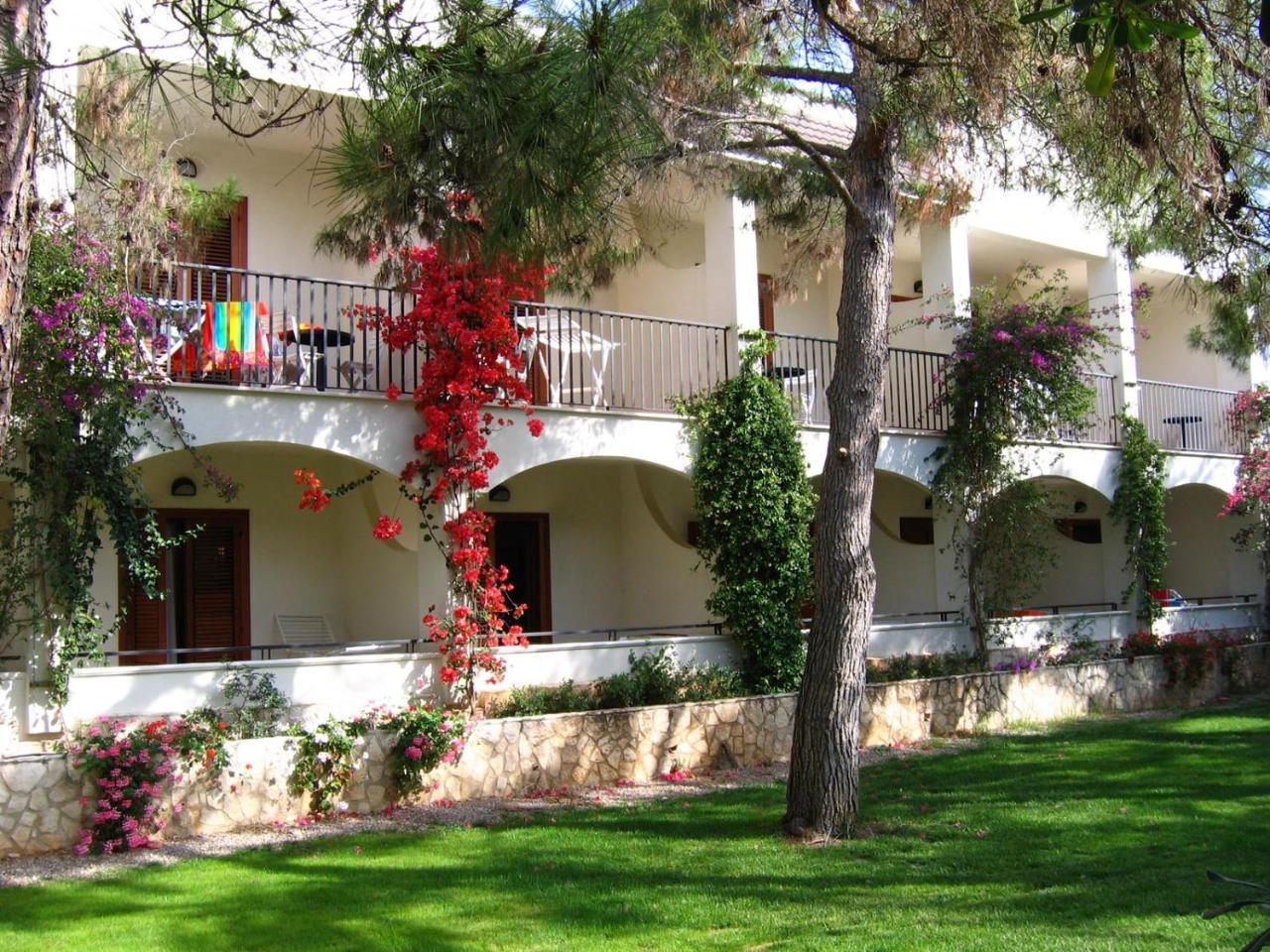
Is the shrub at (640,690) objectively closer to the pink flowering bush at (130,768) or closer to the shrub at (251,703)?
the shrub at (251,703)

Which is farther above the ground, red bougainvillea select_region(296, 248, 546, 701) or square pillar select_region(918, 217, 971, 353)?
square pillar select_region(918, 217, 971, 353)

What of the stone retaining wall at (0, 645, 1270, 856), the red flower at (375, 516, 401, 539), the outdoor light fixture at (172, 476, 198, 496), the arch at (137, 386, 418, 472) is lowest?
the stone retaining wall at (0, 645, 1270, 856)

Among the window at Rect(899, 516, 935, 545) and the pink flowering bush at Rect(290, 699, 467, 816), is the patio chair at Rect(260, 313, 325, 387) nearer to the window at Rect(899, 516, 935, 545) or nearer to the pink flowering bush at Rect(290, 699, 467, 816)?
the pink flowering bush at Rect(290, 699, 467, 816)

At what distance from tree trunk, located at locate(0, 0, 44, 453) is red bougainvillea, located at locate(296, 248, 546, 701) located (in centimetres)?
616

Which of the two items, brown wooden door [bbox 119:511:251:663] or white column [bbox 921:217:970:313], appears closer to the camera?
brown wooden door [bbox 119:511:251:663]

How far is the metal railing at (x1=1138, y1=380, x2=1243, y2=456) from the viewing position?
18578 mm

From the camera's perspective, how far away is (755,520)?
40.5 ft

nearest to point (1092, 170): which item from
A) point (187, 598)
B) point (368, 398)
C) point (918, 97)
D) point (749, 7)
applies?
point (918, 97)

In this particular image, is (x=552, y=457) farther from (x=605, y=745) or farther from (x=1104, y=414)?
(x=1104, y=414)

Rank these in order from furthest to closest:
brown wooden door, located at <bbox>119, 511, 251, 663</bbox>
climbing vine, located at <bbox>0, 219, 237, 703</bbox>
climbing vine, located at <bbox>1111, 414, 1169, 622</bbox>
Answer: climbing vine, located at <bbox>1111, 414, 1169, 622</bbox> < brown wooden door, located at <bbox>119, 511, 251, 663</bbox> < climbing vine, located at <bbox>0, 219, 237, 703</bbox>

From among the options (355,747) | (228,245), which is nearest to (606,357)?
(228,245)

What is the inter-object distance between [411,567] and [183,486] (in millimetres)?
2364

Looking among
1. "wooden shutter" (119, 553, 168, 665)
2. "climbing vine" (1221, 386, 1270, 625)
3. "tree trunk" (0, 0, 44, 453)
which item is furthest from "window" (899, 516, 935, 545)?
"tree trunk" (0, 0, 44, 453)

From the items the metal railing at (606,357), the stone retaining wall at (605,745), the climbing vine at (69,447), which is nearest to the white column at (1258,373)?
the stone retaining wall at (605,745)
